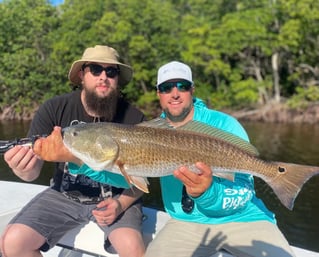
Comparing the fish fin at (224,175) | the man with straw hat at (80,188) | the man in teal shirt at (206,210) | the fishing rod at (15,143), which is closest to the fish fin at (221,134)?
the fish fin at (224,175)

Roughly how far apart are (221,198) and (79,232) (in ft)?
4.71

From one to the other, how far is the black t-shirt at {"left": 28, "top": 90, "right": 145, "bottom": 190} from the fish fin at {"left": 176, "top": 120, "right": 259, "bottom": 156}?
963 mm

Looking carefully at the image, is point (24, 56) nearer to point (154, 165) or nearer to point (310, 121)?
point (310, 121)

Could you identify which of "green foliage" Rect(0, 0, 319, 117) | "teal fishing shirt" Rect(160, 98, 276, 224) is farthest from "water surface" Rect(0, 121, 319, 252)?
"green foliage" Rect(0, 0, 319, 117)

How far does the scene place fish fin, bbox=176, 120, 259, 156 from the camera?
3092mm

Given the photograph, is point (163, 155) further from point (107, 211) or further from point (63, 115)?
point (63, 115)

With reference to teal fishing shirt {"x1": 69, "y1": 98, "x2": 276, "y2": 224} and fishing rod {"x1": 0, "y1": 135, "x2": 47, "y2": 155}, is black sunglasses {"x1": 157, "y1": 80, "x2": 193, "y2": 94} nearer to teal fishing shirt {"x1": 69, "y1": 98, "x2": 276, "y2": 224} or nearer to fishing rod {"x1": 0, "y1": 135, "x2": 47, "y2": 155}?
teal fishing shirt {"x1": 69, "y1": 98, "x2": 276, "y2": 224}

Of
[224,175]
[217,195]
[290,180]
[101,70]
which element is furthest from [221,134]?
[101,70]

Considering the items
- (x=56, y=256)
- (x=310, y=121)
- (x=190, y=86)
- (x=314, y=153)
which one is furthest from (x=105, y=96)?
(x=310, y=121)

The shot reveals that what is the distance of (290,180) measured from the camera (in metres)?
2.99

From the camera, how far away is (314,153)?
15.9 m

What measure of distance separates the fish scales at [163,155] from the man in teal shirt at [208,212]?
0.25 m

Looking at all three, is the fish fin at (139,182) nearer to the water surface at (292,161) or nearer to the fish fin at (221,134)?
the fish fin at (221,134)

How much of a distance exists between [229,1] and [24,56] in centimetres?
1752
